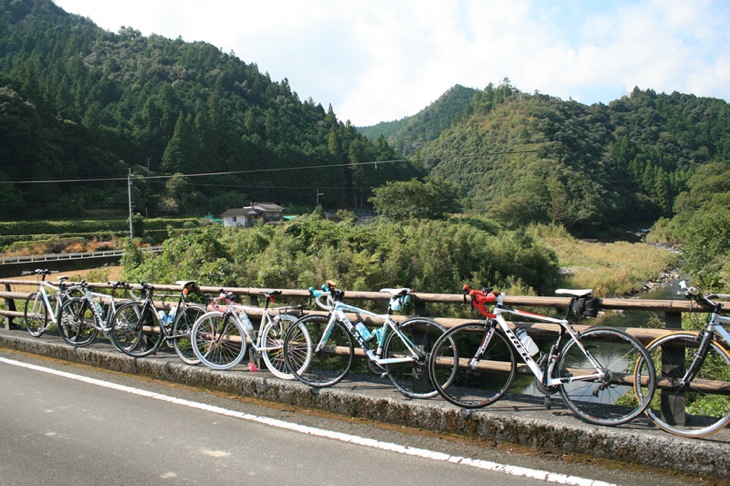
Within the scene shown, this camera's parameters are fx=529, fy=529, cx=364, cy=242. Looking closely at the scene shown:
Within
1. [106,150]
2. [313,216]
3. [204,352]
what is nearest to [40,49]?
[106,150]

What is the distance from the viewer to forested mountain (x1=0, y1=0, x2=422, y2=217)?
65.1 metres

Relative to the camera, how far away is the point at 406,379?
16.9ft

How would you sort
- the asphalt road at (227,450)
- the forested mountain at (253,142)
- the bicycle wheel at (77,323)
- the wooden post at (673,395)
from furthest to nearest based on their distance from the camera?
the forested mountain at (253,142) < the bicycle wheel at (77,323) < the wooden post at (673,395) < the asphalt road at (227,450)

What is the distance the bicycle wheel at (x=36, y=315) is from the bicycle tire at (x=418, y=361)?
6299mm

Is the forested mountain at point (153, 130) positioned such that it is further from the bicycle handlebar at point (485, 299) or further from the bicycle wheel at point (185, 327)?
the bicycle handlebar at point (485, 299)

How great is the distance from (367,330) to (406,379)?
25.1 inches

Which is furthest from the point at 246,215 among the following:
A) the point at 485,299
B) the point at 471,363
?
the point at 485,299

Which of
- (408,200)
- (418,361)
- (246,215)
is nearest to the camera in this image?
(418,361)

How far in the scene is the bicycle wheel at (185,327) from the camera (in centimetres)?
633

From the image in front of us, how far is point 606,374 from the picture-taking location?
13.0ft

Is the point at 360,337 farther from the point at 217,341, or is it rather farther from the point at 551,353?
the point at 217,341

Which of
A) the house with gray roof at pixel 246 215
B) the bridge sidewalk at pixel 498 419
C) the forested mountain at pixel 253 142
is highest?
the forested mountain at pixel 253 142

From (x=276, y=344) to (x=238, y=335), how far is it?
29.0 inches

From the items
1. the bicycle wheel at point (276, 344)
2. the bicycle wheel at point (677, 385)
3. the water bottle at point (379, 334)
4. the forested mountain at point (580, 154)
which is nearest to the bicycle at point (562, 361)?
the bicycle wheel at point (677, 385)
